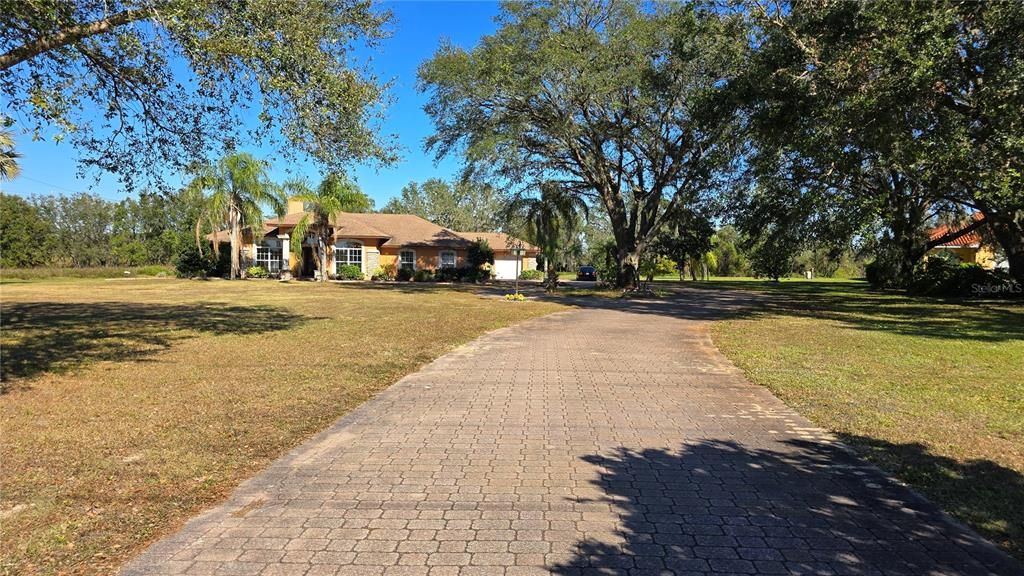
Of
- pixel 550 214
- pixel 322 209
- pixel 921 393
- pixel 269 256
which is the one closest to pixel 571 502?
pixel 921 393

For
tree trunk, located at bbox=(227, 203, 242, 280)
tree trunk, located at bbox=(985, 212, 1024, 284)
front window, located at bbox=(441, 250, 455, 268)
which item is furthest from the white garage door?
tree trunk, located at bbox=(985, 212, 1024, 284)

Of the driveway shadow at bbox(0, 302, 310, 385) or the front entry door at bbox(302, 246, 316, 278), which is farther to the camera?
the front entry door at bbox(302, 246, 316, 278)

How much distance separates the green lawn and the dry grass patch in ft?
16.6

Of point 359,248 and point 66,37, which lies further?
point 359,248

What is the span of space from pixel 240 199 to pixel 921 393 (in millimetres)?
40444

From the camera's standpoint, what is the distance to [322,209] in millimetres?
37375

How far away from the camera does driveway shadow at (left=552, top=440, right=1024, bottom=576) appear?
314 cm

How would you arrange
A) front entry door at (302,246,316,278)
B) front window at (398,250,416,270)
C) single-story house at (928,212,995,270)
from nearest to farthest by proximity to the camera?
front entry door at (302,246,316,278), front window at (398,250,416,270), single-story house at (928,212,995,270)

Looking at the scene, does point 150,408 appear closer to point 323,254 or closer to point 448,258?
point 323,254

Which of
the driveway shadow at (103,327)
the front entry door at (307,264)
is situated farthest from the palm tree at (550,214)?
the front entry door at (307,264)

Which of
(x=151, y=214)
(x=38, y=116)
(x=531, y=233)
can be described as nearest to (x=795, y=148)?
(x=38, y=116)

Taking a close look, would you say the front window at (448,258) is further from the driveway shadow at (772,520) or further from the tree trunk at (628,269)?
the driveway shadow at (772,520)

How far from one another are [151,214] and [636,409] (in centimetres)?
8135

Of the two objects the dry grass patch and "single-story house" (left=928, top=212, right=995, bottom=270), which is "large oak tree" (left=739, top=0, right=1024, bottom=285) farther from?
"single-story house" (left=928, top=212, right=995, bottom=270)
